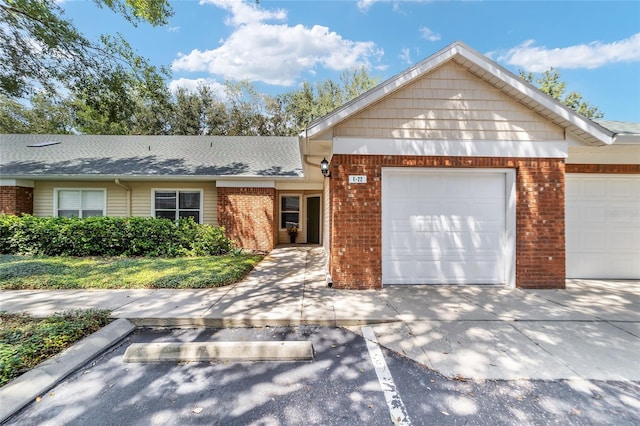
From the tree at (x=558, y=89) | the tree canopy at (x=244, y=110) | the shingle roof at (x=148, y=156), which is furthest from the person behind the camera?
the tree at (x=558, y=89)

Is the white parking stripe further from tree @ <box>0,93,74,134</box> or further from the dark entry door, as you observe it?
tree @ <box>0,93,74,134</box>

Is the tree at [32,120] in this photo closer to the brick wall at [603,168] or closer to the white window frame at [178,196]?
the white window frame at [178,196]

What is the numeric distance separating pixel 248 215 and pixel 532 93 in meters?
8.62

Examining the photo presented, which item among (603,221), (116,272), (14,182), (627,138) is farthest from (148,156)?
(603,221)

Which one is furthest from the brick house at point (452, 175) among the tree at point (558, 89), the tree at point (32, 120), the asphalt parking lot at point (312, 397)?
the tree at point (558, 89)

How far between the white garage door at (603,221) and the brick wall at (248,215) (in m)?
8.49

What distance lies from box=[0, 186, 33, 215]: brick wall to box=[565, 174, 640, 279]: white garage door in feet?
54.4

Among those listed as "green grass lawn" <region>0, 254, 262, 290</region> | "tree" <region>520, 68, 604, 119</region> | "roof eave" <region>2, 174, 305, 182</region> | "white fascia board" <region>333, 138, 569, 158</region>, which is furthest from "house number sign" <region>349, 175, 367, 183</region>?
"tree" <region>520, 68, 604, 119</region>

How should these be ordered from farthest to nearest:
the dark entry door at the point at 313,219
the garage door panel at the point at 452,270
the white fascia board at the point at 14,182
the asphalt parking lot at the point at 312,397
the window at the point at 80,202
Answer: the dark entry door at the point at 313,219 < the window at the point at 80,202 < the white fascia board at the point at 14,182 < the garage door panel at the point at 452,270 < the asphalt parking lot at the point at 312,397

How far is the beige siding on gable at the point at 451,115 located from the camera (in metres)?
5.30

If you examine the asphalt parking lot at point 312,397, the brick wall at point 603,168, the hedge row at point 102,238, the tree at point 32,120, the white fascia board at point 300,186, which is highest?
the tree at point 32,120

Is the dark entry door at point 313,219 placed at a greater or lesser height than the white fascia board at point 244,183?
lesser

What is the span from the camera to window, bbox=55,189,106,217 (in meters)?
10.2

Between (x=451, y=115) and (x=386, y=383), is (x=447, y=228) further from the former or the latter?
(x=386, y=383)
